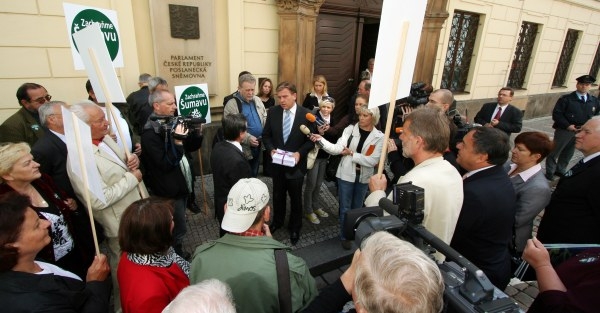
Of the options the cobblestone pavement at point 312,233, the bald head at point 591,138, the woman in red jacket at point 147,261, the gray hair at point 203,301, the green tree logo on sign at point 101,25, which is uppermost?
the green tree logo on sign at point 101,25

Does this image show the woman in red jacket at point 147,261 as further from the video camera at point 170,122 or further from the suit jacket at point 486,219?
the suit jacket at point 486,219

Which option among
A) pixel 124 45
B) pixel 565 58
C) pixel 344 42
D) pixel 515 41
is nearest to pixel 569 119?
pixel 344 42

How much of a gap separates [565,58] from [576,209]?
1348cm

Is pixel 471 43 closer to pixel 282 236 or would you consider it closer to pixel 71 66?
pixel 282 236

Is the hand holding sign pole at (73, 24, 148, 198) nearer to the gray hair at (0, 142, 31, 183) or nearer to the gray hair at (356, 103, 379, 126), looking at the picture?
the gray hair at (0, 142, 31, 183)

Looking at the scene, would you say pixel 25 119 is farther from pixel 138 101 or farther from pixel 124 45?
pixel 124 45

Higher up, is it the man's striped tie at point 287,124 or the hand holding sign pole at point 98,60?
the hand holding sign pole at point 98,60

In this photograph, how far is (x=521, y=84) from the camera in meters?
10.9

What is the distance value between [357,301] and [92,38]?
214 cm

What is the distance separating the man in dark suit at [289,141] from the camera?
11.0 ft

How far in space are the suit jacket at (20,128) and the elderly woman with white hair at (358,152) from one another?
2.90 metres

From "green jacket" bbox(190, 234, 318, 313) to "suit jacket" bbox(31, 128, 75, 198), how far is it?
63.4 inches

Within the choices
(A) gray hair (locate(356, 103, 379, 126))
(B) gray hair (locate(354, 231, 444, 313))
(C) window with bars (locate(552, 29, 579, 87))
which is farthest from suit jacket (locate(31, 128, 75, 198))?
(C) window with bars (locate(552, 29, 579, 87))

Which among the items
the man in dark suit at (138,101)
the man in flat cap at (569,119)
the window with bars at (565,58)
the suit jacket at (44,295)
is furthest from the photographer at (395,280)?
the window with bars at (565,58)
